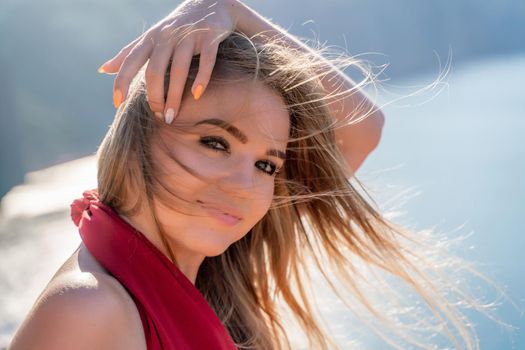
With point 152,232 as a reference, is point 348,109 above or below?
above

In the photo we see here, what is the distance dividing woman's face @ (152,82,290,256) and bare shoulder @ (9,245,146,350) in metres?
0.27

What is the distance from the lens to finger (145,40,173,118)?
4.42 feet

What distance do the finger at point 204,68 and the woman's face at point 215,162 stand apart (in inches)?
2.1

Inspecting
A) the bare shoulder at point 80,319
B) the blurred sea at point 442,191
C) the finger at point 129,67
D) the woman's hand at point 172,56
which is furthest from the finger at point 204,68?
the blurred sea at point 442,191

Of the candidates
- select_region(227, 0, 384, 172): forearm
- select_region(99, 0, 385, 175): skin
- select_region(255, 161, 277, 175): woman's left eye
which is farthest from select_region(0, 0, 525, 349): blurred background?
select_region(99, 0, 385, 175): skin

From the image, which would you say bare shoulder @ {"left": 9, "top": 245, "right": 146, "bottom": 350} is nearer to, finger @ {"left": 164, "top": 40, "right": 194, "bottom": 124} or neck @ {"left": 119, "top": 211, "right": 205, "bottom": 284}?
neck @ {"left": 119, "top": 211, "right": 205, "bottom": 284}

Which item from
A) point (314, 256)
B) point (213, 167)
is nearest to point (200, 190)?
point (213, 167)

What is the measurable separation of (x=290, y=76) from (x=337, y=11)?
10.8 ft

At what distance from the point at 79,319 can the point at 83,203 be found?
398 mm

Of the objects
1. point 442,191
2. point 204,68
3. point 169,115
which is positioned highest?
point 442,191

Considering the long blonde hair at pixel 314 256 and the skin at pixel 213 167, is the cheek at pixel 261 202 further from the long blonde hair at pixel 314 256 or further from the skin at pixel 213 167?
the long blonde hair at pixel 314 256

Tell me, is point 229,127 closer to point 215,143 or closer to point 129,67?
point 215,143

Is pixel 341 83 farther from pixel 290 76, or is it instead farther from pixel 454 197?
pixel 454 197

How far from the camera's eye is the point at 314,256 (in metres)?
1.91
